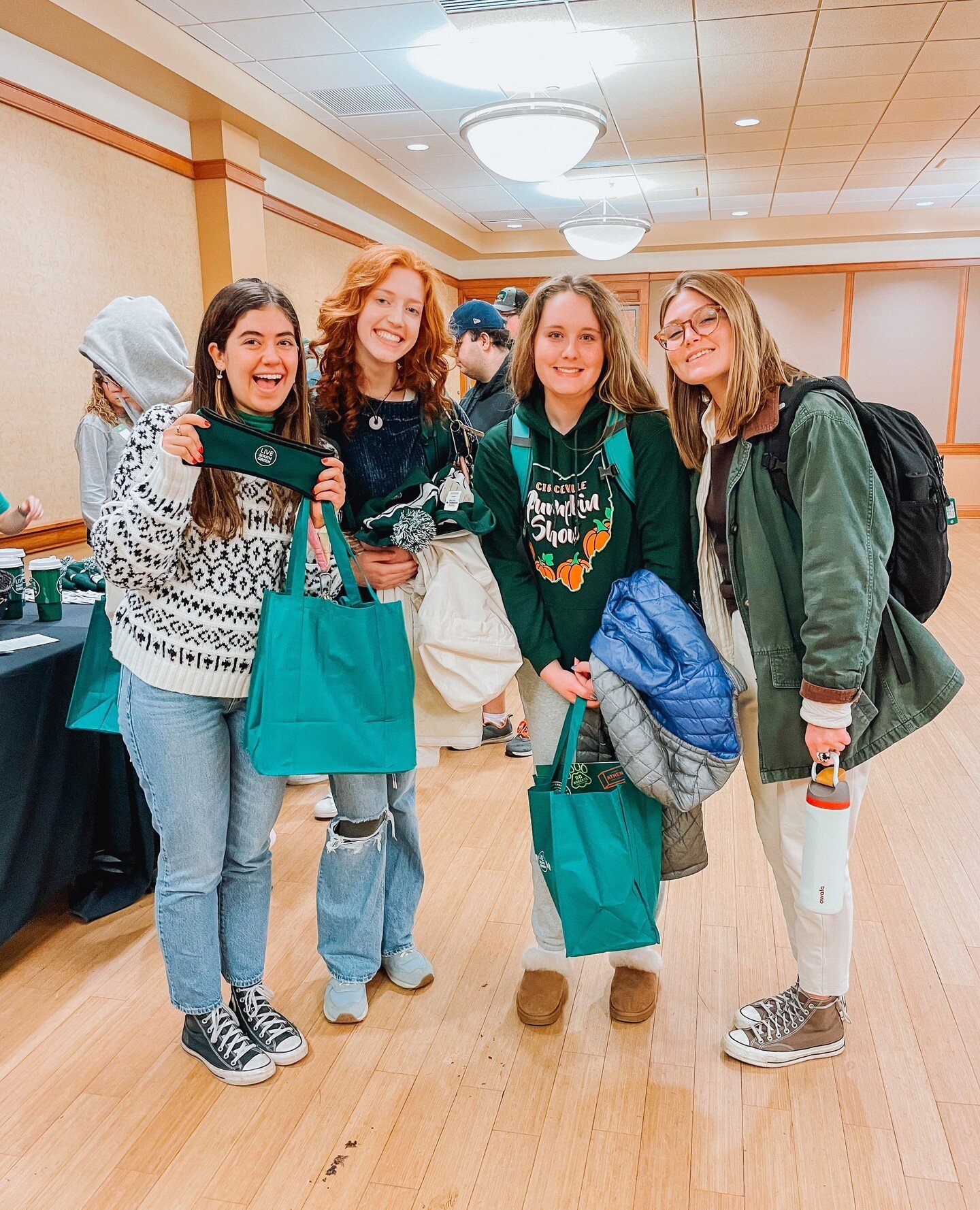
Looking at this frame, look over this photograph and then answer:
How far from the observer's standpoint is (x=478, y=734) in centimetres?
202

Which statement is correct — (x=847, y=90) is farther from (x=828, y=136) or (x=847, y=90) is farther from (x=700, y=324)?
(x=700, y=324)

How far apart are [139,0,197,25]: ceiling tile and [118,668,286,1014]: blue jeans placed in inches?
151

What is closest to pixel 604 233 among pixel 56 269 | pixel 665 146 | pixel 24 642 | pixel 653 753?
pixel 665 146

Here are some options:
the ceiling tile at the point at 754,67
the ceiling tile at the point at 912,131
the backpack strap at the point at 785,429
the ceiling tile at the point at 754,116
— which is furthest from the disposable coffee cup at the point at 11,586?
the ceiling tile at the point at 912,131

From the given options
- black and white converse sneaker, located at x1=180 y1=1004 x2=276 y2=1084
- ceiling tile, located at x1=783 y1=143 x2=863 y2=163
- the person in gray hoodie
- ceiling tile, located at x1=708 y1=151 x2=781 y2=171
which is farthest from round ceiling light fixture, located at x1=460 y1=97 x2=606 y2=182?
black and white converse sneaker, located at x1=180 y1=1004 x2=276 y2=1084

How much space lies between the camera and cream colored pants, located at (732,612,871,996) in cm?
180

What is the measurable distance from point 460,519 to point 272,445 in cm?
40

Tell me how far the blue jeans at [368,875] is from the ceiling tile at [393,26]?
3774 mm

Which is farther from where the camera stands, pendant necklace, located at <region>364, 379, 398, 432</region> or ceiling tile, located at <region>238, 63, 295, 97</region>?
ceiling tile, located at <region>238, 63, 295, 97</region>

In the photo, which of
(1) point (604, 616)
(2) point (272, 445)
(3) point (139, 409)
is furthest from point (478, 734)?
(3) point (139, 409)

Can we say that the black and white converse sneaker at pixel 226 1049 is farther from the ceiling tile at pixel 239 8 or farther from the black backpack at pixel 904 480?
the ceiling tile at pixel 239 8

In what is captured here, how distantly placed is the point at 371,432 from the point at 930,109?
5691 millimetres

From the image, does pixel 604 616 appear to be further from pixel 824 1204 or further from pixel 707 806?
pixel 707 806

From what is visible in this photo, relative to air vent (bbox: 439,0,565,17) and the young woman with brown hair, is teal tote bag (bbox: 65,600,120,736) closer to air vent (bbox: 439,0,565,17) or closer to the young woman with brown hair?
the young woman with brown hair
